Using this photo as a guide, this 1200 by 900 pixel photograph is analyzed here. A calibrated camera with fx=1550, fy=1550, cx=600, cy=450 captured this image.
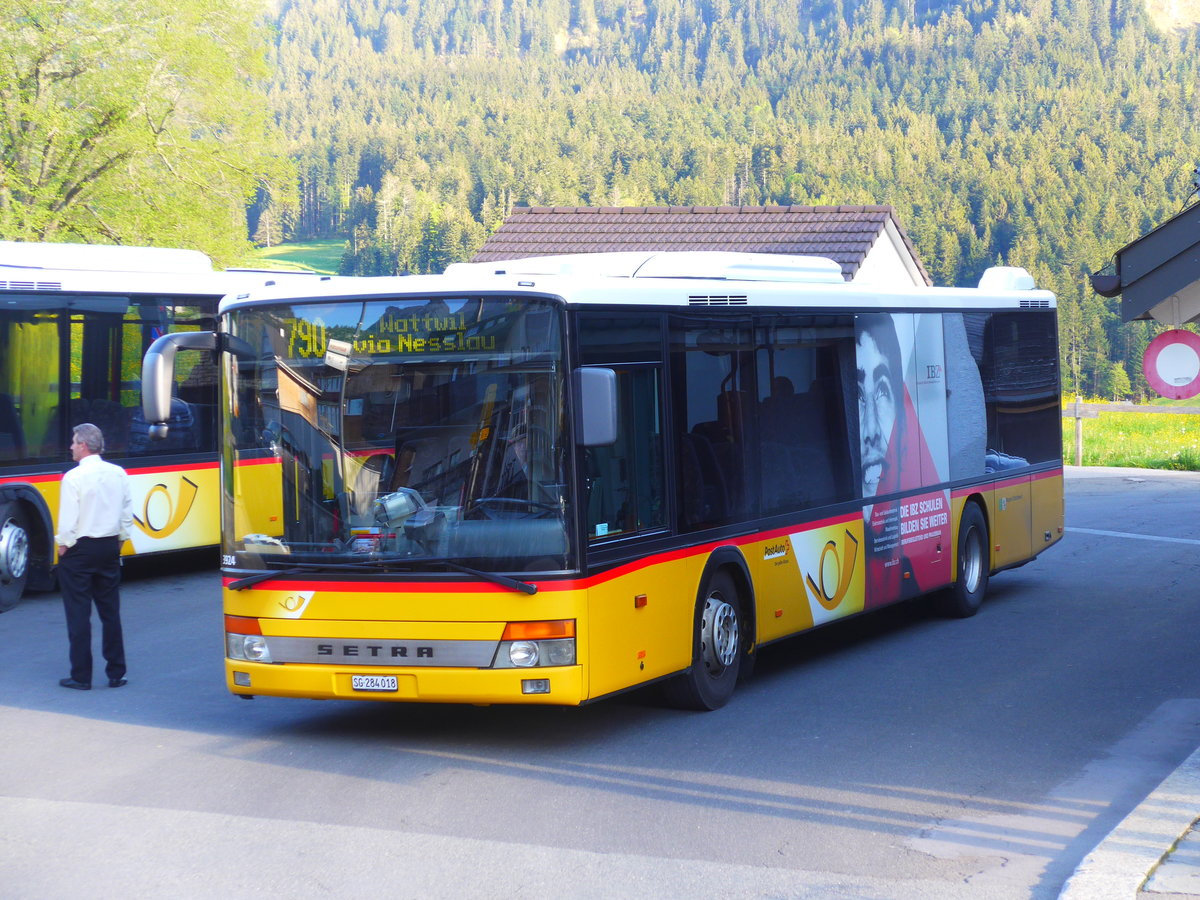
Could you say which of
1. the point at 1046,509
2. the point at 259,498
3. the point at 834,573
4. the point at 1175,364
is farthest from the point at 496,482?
the point at 1046,509

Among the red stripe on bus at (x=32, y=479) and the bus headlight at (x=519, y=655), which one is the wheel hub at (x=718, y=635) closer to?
the bus headlight at (x=519, y=655)

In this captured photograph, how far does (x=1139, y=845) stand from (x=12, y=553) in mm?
10724

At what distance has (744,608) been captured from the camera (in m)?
10.0

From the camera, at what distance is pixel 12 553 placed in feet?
45.8

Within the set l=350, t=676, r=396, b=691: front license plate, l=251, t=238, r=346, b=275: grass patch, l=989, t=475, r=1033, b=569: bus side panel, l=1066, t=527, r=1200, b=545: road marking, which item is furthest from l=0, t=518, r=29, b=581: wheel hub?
l=251, t=238, r=346, b=275: grass patch

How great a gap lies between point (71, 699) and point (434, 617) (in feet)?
10.6

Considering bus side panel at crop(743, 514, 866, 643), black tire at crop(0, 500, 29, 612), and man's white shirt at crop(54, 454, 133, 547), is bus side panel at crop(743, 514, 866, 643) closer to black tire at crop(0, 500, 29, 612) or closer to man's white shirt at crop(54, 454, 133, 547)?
man's white shirt at crop(54, 454, 133, 547)

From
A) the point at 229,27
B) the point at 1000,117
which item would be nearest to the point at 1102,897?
the point at 229,27

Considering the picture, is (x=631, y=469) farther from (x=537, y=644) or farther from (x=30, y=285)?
(x=30, y=285)

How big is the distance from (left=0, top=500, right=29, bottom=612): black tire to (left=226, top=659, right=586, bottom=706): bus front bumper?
20.6 feet

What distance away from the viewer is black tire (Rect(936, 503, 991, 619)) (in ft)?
44.4

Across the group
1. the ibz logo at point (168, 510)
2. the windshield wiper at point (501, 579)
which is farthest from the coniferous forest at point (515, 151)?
the windshield wiper at point (501, 579)

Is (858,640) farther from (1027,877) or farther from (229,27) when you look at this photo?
(229,27)

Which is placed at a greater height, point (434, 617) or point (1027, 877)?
point (434, 617)
